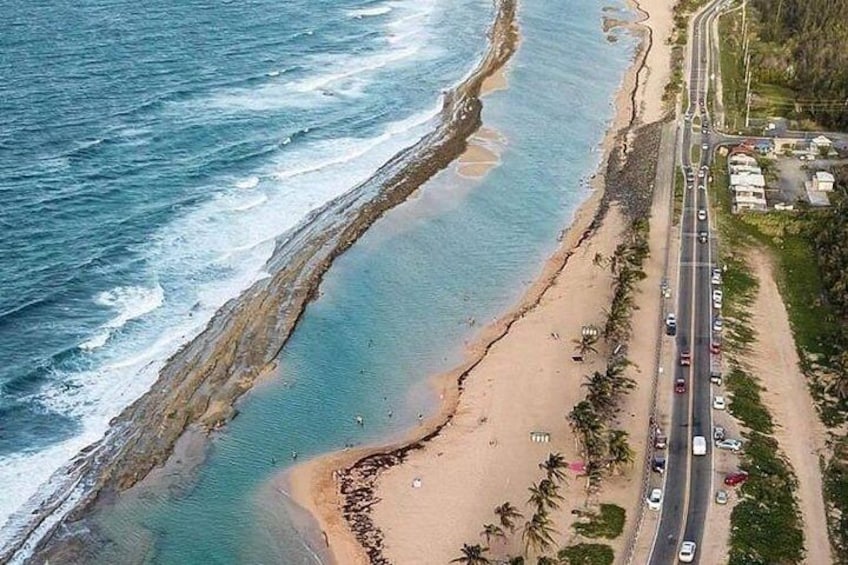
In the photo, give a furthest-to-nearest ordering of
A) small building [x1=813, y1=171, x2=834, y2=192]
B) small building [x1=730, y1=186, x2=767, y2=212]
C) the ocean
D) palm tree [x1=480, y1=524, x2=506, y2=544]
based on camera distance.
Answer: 1. small building [x1=813, y1=171, x2=834, y2=192]
2. small building [x1=730, y1=186, x2=767, y2=212]
3. the ocean
4. palm tree [x1=480, y1=524, x2=506, y2=544]

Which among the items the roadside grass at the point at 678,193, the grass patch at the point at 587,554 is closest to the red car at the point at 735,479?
the grass patch at the point at 587,554

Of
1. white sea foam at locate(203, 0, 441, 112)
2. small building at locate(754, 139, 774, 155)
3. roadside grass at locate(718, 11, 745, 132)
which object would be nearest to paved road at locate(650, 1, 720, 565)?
small building at locate(754, 139, 774, 155)

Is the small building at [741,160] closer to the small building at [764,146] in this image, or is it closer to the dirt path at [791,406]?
the small building at [764,146]

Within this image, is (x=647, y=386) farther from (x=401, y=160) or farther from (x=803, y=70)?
(x=803, y=70)

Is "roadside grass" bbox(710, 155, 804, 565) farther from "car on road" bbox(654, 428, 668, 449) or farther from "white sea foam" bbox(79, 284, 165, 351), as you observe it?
"white sea foam" bbox(79, 284, 165, 351)

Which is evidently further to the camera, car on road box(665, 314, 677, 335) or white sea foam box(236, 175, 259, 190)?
white sea foam box(236, 175, 259, 190)

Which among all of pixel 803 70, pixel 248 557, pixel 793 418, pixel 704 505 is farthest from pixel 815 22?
pixel 248 557
